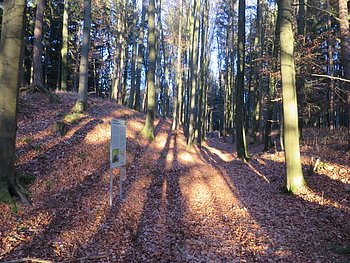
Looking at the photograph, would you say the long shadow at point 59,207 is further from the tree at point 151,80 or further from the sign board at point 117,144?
the tree at point 151,80

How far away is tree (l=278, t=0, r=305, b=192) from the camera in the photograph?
8.28 metres

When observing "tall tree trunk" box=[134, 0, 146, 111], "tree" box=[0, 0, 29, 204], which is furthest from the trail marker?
"tall tree trunk" box=[134, 0, 146, 111]

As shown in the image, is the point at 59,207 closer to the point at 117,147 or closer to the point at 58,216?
the point at 58,216

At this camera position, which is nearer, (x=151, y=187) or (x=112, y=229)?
(x=112, y=229)

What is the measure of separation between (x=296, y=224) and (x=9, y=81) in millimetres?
7037

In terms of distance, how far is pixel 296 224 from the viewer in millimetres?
6359

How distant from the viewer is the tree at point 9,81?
5.98m

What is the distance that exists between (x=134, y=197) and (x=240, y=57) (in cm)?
1037

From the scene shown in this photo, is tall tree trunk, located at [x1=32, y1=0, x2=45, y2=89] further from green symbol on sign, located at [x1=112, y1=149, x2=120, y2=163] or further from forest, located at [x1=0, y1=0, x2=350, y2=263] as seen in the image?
green symbol on sign, located at [x1=112, y1=149, x2=120, y2=163]

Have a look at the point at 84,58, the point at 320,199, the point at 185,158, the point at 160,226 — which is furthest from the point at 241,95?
the point at 160,226

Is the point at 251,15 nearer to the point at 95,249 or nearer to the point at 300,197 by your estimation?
the point at 300,197

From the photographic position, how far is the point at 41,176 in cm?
758

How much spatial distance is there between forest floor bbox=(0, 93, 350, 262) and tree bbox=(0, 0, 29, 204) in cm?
90

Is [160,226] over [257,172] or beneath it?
beneath
